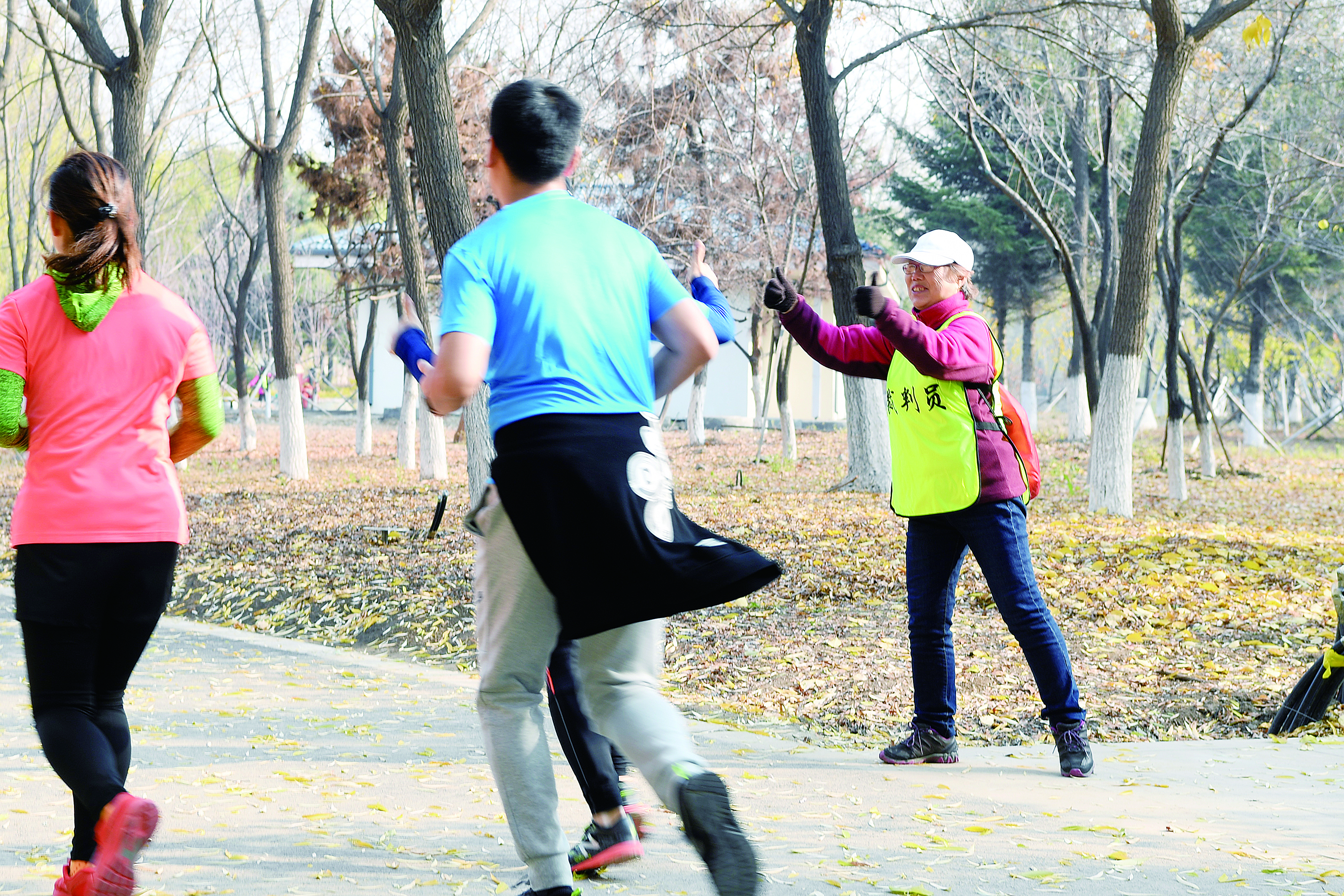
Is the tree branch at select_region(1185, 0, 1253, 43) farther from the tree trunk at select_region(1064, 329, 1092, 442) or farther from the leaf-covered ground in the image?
the tree trunk at select_region(1064, 329, 1092, 442)

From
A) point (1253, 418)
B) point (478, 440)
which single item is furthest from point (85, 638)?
point (1253, 418)

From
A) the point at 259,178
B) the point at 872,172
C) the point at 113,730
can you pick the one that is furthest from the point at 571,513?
the point at 872,172

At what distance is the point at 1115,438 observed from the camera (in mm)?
12680

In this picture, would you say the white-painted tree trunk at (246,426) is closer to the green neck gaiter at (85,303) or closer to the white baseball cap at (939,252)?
the white baseball cap at (939,252)

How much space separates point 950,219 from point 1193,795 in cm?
3165

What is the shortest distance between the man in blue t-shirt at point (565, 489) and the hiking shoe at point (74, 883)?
38.9 inches

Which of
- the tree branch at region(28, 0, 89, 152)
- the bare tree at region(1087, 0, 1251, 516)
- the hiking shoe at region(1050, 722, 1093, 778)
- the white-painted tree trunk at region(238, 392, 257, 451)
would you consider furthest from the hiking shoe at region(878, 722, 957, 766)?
the white-painted tree trunk at region(238, 392, 257, 451)

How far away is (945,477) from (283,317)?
1611cm

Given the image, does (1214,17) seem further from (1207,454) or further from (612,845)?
(612,845)

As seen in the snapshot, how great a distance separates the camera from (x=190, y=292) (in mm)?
46438

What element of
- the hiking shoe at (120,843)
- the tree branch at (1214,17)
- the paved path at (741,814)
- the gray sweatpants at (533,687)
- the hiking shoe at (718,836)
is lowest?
the paved path at (741,814)

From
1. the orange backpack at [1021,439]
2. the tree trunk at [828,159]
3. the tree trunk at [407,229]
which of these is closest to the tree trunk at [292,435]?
the tree trunk at [407,229]

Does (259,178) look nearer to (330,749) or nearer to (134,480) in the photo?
(330,749)

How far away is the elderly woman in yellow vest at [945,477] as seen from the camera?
14.4 ft
